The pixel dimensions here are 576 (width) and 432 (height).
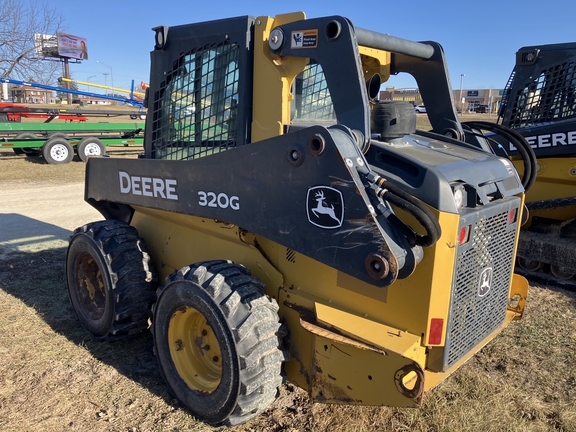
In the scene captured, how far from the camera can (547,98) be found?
19.2 ft

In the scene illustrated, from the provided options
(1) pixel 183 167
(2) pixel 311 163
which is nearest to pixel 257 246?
(1) pixel 183 167

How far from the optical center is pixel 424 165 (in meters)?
2.52

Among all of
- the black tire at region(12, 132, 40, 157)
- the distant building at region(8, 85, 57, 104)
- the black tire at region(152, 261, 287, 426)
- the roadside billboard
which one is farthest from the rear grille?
the roadside billboard

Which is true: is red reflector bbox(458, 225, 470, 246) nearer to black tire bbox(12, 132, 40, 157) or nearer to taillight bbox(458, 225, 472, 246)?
taillight bbox(458, 225, 472, 246)

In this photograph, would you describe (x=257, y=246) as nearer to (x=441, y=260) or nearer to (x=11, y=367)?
(x=441, y=260)

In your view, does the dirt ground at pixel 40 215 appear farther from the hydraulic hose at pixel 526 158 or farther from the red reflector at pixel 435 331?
the hydraulic hose at pixel 526 158

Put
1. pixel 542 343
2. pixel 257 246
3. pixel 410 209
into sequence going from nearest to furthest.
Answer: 1. pixel 410 209
2. pixel 257 246
3. pixel 542 343

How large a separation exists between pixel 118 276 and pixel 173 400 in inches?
41.7

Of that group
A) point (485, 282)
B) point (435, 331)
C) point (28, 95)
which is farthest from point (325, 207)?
point (28, 95)

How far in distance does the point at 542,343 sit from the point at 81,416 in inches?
150

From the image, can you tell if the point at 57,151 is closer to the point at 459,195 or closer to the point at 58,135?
the point at 58,135

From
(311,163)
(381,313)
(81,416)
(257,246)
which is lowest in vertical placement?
(81,416)

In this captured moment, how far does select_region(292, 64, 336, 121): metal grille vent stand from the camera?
3520mm

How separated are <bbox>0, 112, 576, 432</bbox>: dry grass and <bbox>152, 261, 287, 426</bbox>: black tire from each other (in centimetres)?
21
